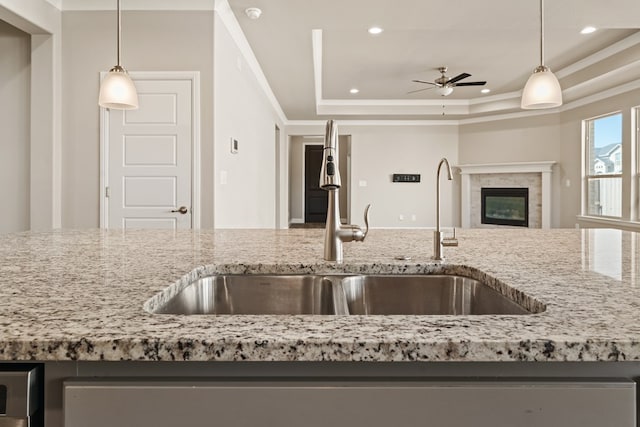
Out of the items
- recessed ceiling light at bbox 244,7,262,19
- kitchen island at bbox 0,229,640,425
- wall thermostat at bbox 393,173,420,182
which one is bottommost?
kitchen island at bbox 0,229,640,425

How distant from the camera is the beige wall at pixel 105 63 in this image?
11.7ft

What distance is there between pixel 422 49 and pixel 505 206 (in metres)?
4.60

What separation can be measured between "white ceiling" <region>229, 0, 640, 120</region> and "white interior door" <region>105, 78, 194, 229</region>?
3.23ft

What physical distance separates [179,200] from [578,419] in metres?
3.42

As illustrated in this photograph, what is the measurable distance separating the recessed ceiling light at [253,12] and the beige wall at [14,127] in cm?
185

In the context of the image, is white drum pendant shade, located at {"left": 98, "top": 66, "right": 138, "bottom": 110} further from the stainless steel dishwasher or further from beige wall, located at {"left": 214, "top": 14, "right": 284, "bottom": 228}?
the stainless steel dishwasher

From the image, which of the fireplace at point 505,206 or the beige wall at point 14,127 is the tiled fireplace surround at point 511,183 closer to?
the fireplace at point 505,206

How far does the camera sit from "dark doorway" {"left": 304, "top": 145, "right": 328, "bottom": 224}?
11859 mm

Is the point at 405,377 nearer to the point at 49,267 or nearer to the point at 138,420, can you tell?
the point at 138,420

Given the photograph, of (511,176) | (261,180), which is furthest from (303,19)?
(511,176)

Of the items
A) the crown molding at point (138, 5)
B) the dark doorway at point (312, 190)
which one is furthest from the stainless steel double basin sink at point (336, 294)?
the dark doorway at point (312, 190)

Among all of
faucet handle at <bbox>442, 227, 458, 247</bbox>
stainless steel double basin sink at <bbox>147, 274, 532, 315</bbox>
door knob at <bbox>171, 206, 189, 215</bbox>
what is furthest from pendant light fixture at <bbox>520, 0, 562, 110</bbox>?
door knob at <bbox>171, 206, 189, 215</bbox>

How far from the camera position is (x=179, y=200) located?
141 inches

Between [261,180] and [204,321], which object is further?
[261,180]
